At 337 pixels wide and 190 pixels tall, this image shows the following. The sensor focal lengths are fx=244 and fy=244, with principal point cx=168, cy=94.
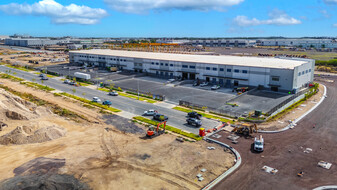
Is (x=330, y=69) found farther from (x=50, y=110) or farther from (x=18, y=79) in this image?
(x=18, y=79)

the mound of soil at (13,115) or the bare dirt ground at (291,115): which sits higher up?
the mound of soil at (13,115)

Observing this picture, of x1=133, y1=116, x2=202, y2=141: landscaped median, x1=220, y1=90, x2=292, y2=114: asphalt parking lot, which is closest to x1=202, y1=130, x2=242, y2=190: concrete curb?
x1=133, y1=116, x2=202, y2=141: landscaped median

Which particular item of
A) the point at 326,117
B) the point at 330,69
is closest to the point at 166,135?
the point at 326,117

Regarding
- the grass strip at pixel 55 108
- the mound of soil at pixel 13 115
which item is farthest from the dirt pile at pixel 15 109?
the grass strip at pixel 55 108

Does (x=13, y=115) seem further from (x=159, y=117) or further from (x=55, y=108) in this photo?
(x=159, y=117)

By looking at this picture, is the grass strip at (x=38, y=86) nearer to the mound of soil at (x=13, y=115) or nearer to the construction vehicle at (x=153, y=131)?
the mound of soil at (x=13, y=115)

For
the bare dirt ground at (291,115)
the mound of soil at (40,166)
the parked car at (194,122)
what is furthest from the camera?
the bare dirt ground at (291,115)

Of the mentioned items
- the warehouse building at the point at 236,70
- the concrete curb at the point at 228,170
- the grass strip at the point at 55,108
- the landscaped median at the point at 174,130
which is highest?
the warehouse building at the point at 236,70

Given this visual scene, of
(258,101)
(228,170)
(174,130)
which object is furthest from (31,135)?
(258,101)
